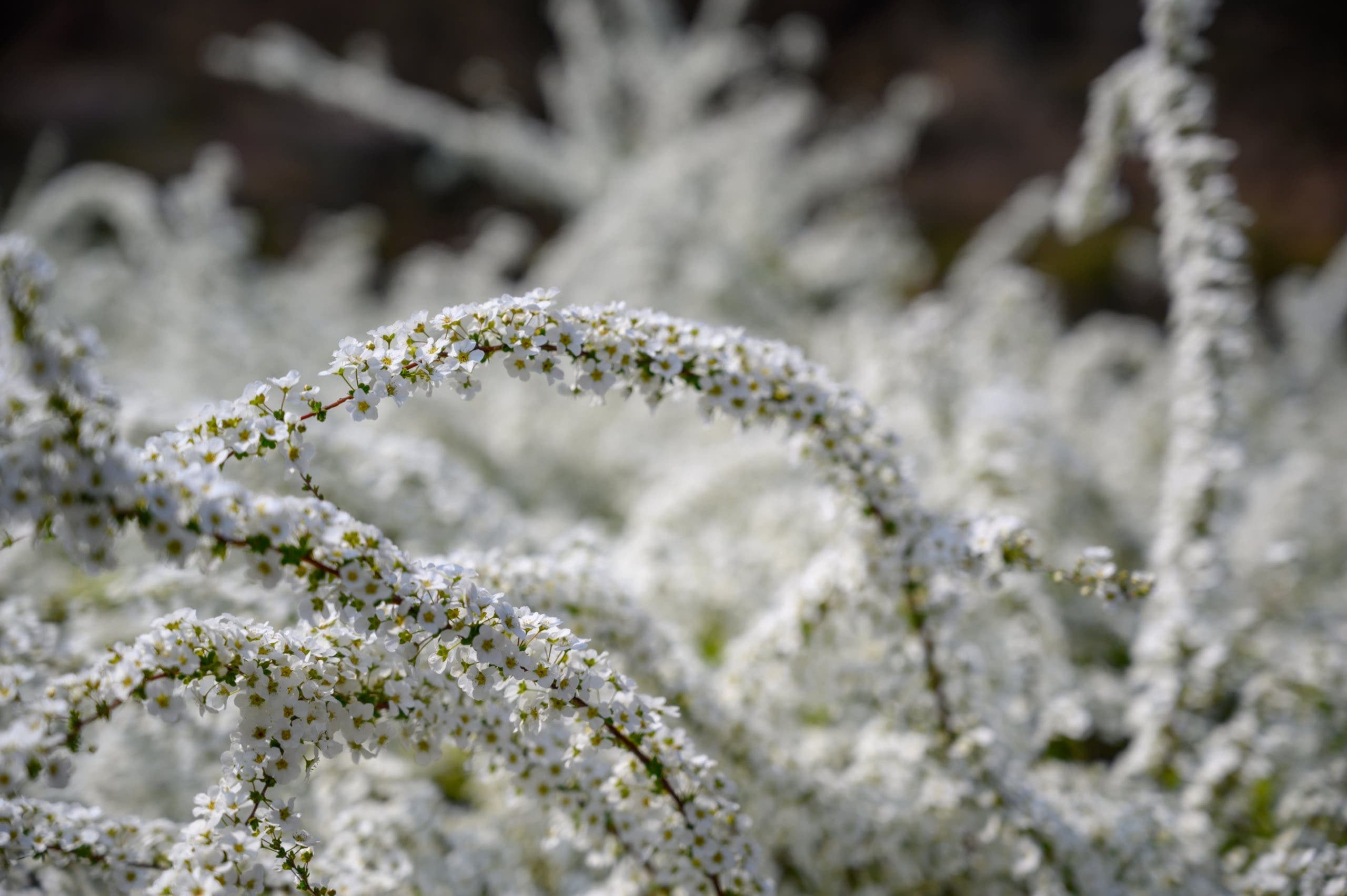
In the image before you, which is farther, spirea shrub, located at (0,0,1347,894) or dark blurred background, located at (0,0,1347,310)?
dark blurred background, located at (0,0,1347,310)

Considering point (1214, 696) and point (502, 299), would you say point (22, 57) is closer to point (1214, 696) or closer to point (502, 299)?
point (502, 299)

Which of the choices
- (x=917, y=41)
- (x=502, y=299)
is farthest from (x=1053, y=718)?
(x=917, y=41)

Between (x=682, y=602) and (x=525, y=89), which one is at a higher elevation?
(x=525, y=89)

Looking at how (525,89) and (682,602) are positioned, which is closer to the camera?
(682,602)

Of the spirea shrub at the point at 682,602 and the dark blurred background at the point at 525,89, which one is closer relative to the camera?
the spirea shrub at the point at 682,602

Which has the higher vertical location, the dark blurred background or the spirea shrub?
the dark blurred background
